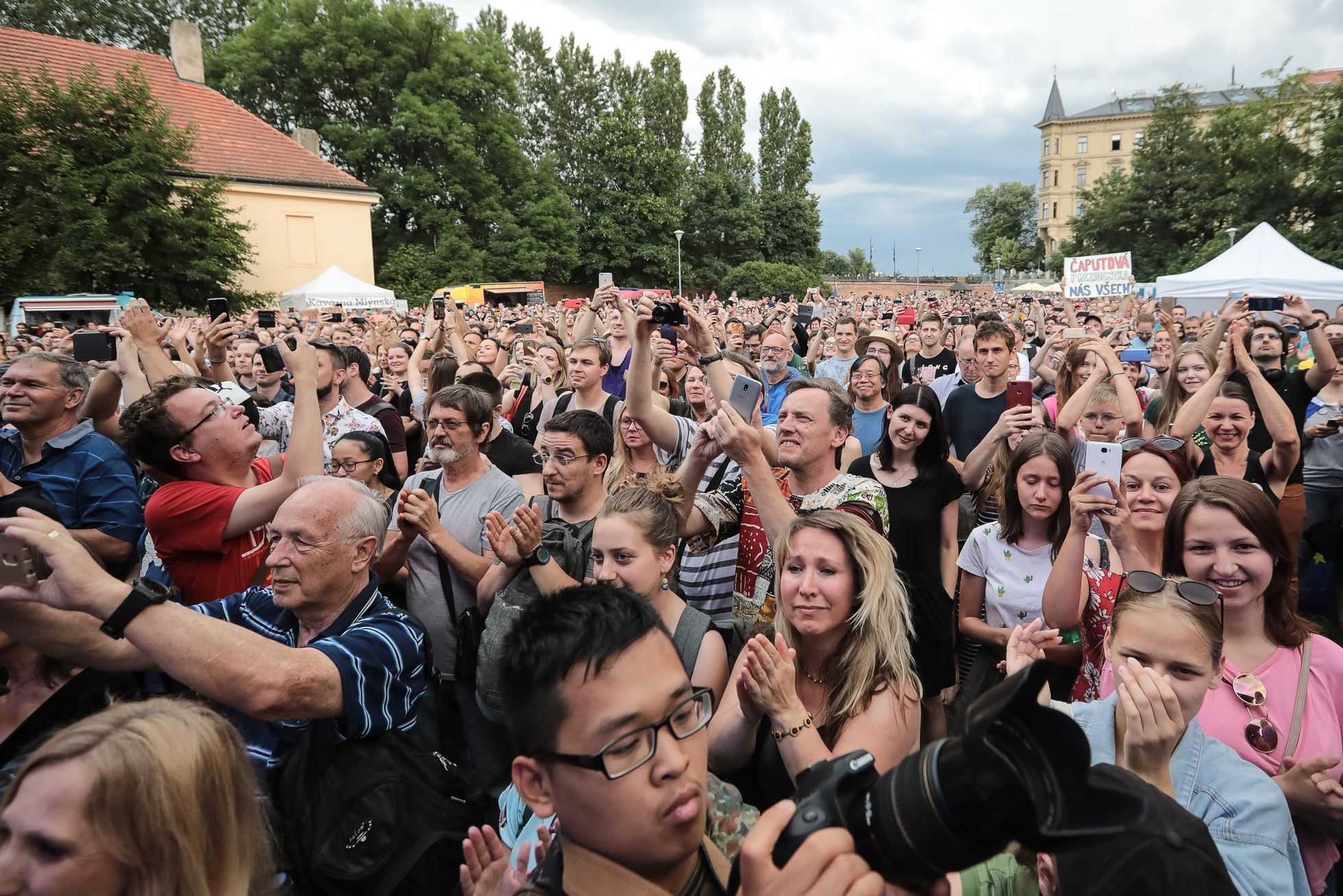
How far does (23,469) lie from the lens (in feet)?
11.4

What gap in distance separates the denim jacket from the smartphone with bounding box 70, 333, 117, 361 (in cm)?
552

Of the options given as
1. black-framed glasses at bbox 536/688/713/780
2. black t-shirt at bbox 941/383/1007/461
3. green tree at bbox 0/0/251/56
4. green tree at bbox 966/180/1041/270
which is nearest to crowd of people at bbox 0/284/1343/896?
black-framed glasses at bbox 536/688/713/780

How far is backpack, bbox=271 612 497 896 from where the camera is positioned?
1.82 meters

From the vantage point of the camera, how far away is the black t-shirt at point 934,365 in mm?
8344

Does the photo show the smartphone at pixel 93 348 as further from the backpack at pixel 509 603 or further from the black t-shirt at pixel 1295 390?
the black t-shirt at pixel 1295 390

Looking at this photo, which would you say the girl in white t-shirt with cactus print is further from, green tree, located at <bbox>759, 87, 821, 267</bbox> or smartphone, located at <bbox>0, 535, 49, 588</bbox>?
green tree, located at <bbox>759, 87, 821, 267</bbox>

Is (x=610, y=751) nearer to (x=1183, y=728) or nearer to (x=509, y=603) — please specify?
(x=1183, y=728)

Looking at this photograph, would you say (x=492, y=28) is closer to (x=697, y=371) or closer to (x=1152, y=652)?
(x=697, y=371)

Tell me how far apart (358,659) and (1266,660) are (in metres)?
2.43

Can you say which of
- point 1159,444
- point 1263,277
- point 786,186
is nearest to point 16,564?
point 1159,444

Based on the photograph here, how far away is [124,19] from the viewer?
116 feet

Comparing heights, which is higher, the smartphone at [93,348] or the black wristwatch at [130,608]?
the smartphone at [93,348]

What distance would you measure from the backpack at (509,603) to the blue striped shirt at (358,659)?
0.33 metres

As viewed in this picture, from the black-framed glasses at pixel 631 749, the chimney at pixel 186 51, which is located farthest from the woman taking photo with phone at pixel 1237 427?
the chimney at pixel 186 51
